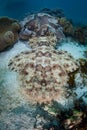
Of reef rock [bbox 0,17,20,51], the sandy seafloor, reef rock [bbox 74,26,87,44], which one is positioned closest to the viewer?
the sandy seafloor

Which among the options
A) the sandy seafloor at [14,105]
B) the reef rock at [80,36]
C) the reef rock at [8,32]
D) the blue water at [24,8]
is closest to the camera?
the sandy seafloor at [14,105]

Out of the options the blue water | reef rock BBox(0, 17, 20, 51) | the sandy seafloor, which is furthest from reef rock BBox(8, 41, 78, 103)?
the blue water

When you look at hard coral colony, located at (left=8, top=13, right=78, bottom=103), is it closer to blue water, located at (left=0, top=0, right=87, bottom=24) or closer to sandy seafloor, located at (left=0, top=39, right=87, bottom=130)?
sandy seafloor, located at (left=0, top=39, right=87, bottom=130)

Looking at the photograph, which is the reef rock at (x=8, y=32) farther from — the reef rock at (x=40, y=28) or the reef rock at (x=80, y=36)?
the reef rock at (x=80, y=36)

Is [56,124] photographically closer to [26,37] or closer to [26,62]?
[26,62]

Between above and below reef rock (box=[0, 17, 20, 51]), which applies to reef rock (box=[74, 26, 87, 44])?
below

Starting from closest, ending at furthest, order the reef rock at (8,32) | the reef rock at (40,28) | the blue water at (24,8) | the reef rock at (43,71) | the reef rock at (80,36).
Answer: the reef rock at (43,71)
the reef rock at (8,32)
the reef rock at (40,28)
the reef rock at (80,36)
the blue water at (24,8)

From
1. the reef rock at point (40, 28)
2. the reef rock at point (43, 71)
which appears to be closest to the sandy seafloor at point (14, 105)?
the reef rock at point (43, 71)
